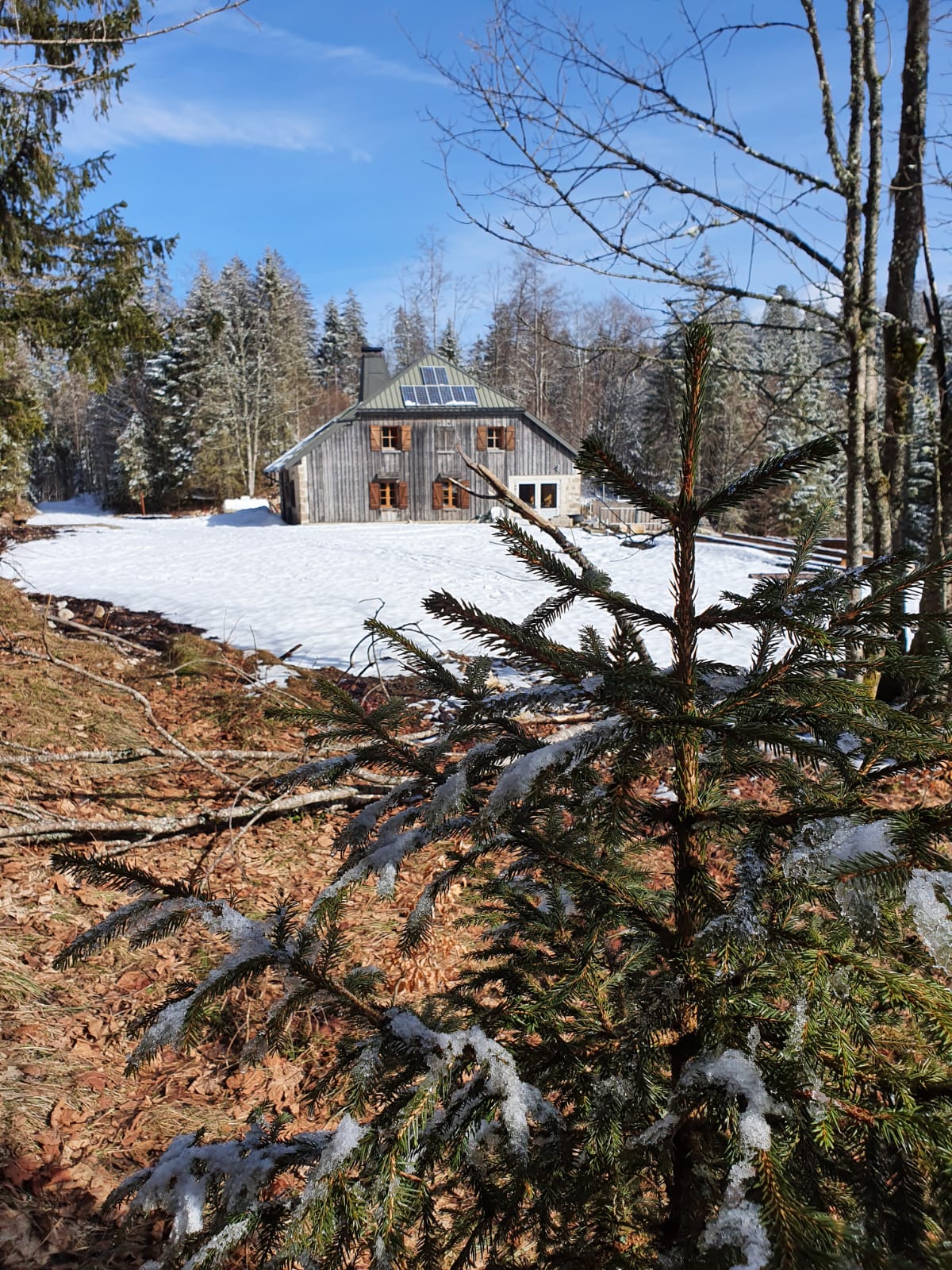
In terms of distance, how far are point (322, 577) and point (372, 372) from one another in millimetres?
19822

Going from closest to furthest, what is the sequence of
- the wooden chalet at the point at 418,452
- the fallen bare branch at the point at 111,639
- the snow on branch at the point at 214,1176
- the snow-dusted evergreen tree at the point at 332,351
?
the snow on branch at the point at 214,1176 < the fallen bare branch at the point at 111,639 < the wooden chalet at the point at 418,452 < the snow-dusted evergreen tree at the point at 332,351

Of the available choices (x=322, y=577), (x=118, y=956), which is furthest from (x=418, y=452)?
(x=118, y=956)

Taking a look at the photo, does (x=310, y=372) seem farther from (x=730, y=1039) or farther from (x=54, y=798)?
(x=730, y=1039)

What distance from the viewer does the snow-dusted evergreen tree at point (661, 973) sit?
3.79 feet

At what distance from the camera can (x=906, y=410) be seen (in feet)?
21.9

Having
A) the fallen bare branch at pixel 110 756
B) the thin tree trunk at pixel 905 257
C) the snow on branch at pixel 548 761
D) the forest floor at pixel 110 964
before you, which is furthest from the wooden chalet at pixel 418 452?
the snow on branch at pixel 548 761

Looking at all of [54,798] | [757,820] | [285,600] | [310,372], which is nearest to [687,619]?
[757,820]

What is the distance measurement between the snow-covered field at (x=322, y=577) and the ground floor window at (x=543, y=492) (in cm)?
577

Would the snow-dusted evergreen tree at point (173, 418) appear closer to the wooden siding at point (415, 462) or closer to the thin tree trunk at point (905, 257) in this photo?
the wooden siding at point (415, 462)

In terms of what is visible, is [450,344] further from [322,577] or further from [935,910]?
[935,910]

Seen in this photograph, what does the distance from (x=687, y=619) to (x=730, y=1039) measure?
30.8 inches

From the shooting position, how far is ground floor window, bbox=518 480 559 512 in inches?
1342

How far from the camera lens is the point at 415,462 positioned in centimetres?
3356

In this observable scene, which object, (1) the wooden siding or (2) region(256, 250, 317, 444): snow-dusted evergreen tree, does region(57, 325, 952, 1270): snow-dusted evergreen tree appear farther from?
(2) region(256, 250, 317, 444): snow-dusted evergreen tree
